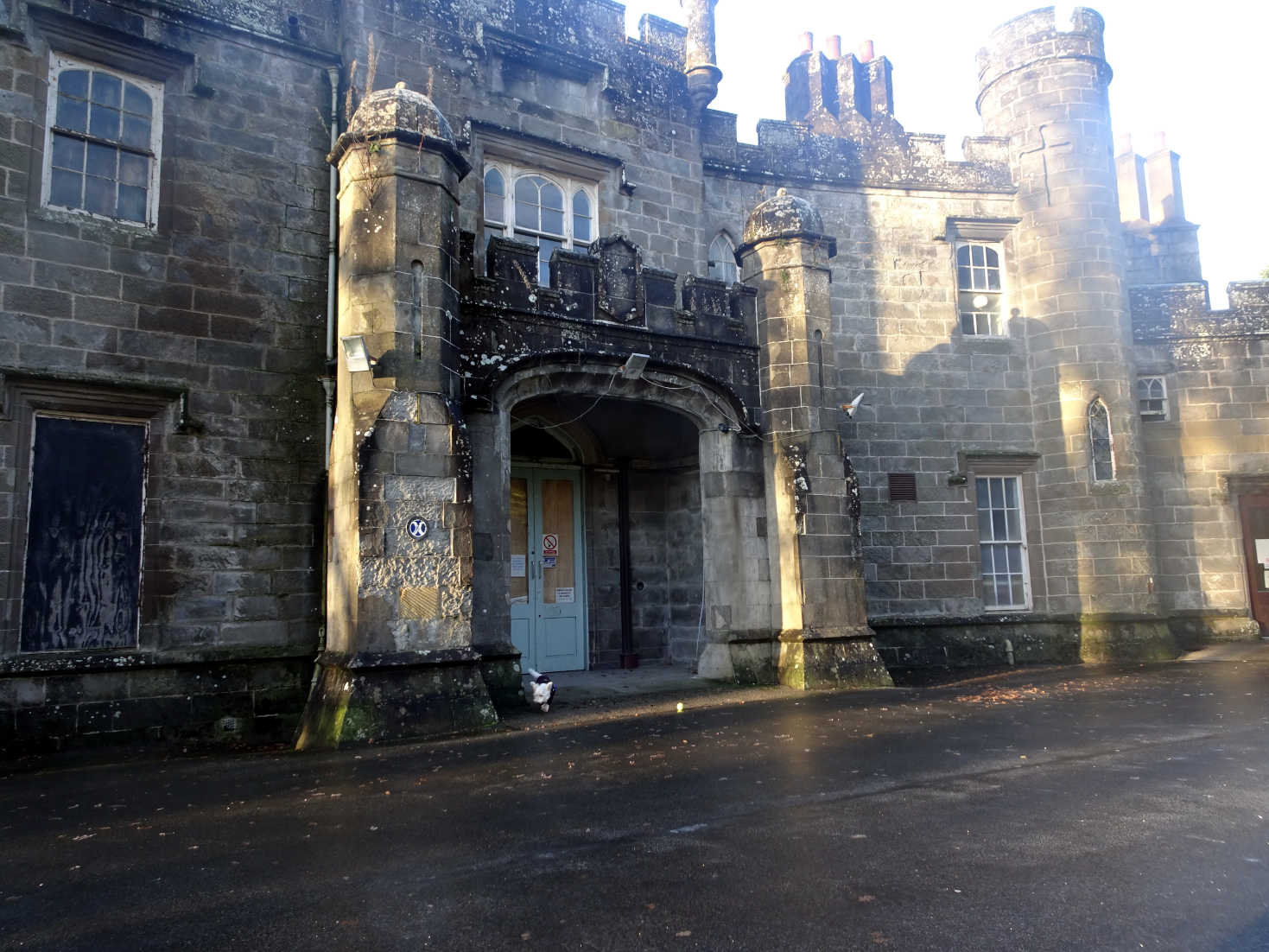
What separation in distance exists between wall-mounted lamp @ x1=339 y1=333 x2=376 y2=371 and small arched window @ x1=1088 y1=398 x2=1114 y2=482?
36.9 ft

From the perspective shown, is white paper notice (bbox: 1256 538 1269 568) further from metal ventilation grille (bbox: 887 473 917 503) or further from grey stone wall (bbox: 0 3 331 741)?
grey stone wall (bbox: 0 3 331 741)

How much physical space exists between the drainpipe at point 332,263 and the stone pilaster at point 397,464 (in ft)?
3.89

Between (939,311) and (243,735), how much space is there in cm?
1199

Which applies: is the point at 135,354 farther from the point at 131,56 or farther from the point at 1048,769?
the point at 1048,769

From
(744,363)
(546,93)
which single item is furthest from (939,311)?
(546,93)

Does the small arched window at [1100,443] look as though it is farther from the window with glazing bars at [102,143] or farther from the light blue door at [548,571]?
the window with glazing bars at [102,143]

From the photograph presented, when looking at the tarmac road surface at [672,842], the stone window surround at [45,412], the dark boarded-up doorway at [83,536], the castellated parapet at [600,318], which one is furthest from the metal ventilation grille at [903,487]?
the dark boarded-up doorway at [83,536]

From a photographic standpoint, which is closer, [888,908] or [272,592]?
[888,908]

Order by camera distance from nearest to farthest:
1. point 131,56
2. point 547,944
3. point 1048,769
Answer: point 547,944 < point 1048,769 < point 131,56

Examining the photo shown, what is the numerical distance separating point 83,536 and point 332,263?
3.83 meters

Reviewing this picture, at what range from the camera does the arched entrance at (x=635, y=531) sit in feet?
35.6

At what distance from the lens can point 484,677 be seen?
8688mm

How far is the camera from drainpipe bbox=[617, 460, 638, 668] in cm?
1280

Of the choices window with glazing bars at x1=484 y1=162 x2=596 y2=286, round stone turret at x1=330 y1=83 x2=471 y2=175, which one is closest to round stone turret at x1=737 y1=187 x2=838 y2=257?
window with glazing bars at x1=484 y1=162 x2=596 y2=286
